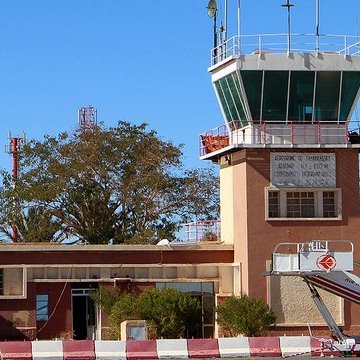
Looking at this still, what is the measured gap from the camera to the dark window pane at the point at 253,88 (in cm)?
4625

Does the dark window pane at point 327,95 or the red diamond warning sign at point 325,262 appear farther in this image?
the dark window pane at point 327,95

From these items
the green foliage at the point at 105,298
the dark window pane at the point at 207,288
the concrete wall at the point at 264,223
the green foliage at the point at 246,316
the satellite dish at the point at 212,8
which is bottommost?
the green foliage at the point at 246,316

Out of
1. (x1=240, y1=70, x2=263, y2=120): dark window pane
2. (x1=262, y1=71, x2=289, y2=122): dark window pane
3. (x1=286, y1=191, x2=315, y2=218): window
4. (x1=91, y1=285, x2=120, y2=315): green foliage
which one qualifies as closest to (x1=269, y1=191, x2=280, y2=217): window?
(x1=286, y1=191, x2=315, y2=218): window

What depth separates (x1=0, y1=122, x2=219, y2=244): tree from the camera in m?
71.7

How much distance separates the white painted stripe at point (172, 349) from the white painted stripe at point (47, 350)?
3.19 metres

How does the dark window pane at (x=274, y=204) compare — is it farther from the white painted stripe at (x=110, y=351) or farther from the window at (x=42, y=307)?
the white painted stripe at (x=110, y=351)

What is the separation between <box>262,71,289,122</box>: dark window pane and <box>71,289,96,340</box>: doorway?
33.7 ft

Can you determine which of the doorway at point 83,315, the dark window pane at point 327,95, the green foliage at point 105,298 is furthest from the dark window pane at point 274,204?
the doorway at point 83,315

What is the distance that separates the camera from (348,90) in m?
47.2

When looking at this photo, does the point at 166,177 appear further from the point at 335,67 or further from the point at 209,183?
the point at 335,67

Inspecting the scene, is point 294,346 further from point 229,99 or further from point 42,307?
point 229,99

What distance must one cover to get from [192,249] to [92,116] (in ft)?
106

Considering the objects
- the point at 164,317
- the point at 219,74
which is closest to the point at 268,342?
the point at 164,317

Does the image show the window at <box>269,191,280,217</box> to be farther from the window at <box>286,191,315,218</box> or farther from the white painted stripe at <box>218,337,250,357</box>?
the white painted stripe at <box>218,337,250,357</box>
